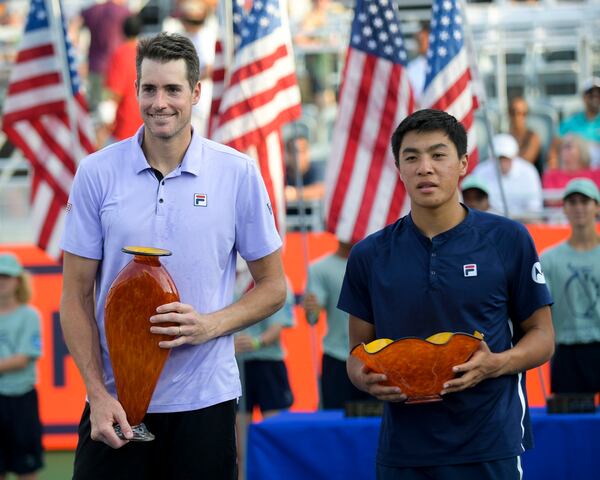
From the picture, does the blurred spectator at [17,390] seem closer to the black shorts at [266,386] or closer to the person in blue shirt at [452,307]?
the black shorts at [266,386]

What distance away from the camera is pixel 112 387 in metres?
4.07

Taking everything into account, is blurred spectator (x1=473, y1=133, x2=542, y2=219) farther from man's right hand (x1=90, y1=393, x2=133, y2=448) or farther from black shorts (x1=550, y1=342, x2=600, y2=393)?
man's right hand (x1=90, y1=393, x2=133, y2=448)

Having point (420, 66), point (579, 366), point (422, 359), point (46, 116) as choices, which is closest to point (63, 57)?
point (46, 116)

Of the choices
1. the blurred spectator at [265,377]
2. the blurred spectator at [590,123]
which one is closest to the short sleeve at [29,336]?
the blurred spectator at [265,377]

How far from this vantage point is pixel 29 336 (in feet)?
28.7

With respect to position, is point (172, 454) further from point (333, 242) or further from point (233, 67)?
point (333, 242)

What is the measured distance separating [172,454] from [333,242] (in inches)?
268

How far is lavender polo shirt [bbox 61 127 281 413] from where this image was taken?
399 cm

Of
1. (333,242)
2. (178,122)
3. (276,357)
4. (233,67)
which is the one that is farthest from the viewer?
(333,242)

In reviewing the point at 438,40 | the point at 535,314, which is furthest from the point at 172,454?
the point at 438,40

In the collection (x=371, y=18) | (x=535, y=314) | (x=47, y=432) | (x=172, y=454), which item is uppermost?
(x=371, y=18)

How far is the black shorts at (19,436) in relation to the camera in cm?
864

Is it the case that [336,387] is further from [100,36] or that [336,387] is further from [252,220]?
[100,36]

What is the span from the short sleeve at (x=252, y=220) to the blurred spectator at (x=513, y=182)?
6409 millimetres
